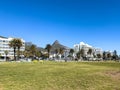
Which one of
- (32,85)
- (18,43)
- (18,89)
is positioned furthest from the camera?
(18,43)

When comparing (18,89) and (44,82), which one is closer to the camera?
(18,89)

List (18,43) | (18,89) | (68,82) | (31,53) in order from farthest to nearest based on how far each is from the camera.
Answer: (31,53), (18,43), (68,82), (18,89)

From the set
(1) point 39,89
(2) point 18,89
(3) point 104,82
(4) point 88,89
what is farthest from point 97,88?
(2) point 18,89

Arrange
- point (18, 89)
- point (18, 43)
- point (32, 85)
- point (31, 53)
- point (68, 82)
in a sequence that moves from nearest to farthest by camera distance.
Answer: point (18, 89) → point (32, 85) → point (68, 82) → point (18, 43) → point (31, 53)

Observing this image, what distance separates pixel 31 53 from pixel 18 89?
175908mm

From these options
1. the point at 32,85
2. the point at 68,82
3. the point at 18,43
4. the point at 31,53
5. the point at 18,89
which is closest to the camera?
the point at 18,89

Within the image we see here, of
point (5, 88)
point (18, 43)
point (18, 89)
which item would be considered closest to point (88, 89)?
point (18, 89)

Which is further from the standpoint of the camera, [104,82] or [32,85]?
[104,82]

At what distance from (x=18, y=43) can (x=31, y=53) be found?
168 feet

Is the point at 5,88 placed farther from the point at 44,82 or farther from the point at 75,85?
the point at 75,85

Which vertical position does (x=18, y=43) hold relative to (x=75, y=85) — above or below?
above

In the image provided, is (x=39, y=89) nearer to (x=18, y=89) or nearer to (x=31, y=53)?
(x=18, y=89)

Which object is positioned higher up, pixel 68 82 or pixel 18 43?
pixel 18 43

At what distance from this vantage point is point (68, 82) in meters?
→ 22.2
